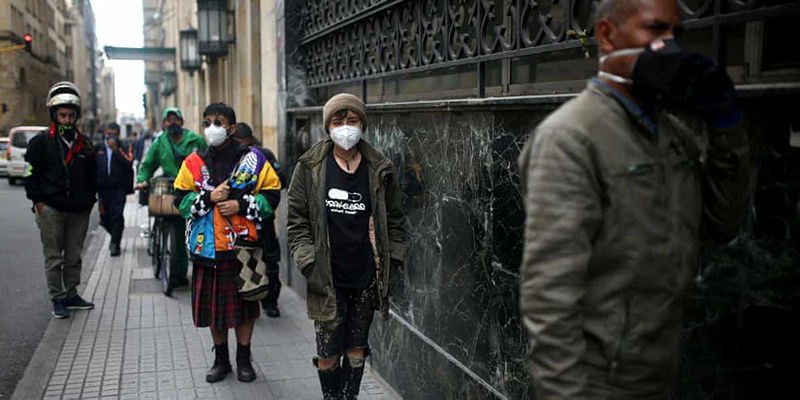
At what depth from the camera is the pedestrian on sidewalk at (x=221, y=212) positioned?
5137 millimetres

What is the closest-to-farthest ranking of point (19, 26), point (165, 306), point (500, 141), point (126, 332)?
point (500, 141) < point (126, 332) < point (165, 306) < point (19, 26)

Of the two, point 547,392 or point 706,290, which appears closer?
point 547,392

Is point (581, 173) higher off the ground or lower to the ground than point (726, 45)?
lower

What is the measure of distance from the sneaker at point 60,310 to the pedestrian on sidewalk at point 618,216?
646 cm

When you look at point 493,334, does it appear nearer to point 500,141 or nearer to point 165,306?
point 500,141

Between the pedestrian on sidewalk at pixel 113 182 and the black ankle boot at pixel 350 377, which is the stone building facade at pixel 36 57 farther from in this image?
the black ankle boot at pixel 350 377

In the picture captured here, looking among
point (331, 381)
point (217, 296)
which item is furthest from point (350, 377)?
point (217, 296)

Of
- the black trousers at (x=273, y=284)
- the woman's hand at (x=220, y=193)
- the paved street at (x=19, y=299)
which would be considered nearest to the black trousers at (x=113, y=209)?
the paved street at (x=19, y=299)

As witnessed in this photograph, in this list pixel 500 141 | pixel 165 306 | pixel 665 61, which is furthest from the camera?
pixel 165 306

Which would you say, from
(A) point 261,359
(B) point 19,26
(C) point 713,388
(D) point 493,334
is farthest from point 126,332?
(B) point 19,26

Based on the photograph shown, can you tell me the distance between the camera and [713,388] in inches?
97.9

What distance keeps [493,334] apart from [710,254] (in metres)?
1.57

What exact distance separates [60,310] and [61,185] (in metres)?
1.21

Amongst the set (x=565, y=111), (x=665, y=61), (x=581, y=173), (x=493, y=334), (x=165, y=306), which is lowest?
(x=165, y=306)
